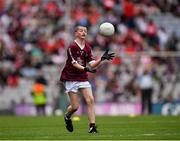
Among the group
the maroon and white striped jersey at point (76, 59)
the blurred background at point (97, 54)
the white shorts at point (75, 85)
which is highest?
the maroon and white striped jersey at point (76, 59)

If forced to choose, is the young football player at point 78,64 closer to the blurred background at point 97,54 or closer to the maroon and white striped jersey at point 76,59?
the maroon and white striped jersey at point 76,59

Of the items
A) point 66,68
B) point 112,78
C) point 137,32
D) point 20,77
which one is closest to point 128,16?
point 137,32

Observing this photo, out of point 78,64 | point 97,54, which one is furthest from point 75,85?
point 97,54

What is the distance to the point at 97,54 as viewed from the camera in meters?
34.4

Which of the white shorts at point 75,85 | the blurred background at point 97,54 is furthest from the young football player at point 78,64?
the blurred background at point 97,54

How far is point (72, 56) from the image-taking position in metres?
16.9

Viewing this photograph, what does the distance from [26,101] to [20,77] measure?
117cm

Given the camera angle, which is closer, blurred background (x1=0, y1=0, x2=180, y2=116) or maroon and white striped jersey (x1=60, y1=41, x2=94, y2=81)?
maroon and white striped jersey (x1=60, y1=41, x2=94, y2=81)

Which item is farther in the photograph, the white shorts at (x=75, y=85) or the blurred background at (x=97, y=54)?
the blurred background at (x=97, y=54)

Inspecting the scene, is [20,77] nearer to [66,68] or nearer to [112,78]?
[112,78]

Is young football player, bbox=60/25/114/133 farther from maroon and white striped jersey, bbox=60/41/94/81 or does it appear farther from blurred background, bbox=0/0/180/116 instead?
blurred background, bbox=0/0/180/116

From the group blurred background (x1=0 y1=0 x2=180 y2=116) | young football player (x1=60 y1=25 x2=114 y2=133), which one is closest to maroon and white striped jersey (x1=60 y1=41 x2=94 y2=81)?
young football player (x1=60 y1=25 x2=114 y2=133)

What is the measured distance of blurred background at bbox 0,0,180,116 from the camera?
33.6 metres

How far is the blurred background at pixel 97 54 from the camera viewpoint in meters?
33.6
